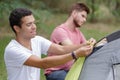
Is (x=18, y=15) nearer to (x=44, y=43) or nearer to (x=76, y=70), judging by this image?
(x=44, y=43)

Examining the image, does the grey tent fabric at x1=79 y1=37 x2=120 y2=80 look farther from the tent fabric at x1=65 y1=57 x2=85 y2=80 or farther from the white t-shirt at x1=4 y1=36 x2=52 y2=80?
the white t-shirt at x1=4 y1=36 x2=52 y2=80

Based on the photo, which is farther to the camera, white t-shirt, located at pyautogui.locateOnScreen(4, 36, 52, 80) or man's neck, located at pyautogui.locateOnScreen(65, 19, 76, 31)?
man's neck, located at pyautogui.locateOnScreen(65, 19, 76, 31)

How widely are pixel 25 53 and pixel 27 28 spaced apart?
0.20m

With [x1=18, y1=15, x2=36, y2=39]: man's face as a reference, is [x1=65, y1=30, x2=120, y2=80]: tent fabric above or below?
below

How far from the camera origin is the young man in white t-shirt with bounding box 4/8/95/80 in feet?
9.95

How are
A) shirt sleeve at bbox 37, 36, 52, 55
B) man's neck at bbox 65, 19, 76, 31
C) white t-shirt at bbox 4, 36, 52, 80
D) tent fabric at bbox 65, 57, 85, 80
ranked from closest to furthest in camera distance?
white t-shirt at bbox 4, 36, 52, 80
tent fabric at bbox 65, 57, 85, 80
shirt sleeve at bbox 37, 36, 52, 55
man's neck at bbox 65, 19, 76, 31

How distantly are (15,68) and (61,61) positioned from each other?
A: 0.41m

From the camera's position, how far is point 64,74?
12.0 feet

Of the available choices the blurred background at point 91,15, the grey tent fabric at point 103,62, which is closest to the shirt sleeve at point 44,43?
the grey tent fabric at point 103,62

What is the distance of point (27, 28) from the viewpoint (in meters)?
3.12

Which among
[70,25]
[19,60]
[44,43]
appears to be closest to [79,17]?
[70,25]

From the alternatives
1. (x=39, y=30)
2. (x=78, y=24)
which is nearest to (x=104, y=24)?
(x=39, y=30)

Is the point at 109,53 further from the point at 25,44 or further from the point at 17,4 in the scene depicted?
the point at 17,4

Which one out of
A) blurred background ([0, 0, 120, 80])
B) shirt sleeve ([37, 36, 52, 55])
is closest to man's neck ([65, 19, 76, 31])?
shirt sleeve ([37, 36, 52, 55])
